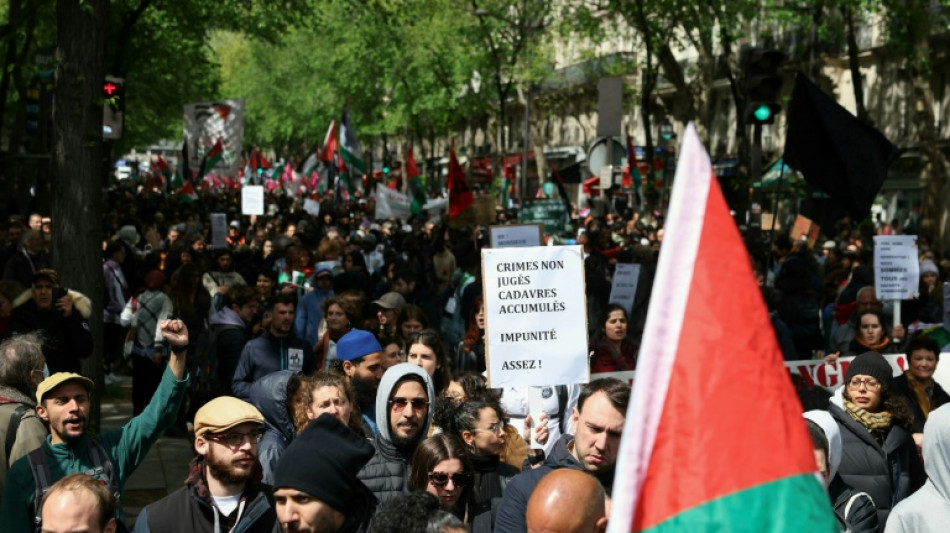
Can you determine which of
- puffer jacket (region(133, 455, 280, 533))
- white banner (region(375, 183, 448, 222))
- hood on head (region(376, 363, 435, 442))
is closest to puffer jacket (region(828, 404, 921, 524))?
hood on head (region(376, 363, 435, 442))

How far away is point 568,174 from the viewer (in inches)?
1225

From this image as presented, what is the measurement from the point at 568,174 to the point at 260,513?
26.7m

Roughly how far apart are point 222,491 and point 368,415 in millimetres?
2688

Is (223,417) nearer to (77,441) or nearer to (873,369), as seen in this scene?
(77,441)

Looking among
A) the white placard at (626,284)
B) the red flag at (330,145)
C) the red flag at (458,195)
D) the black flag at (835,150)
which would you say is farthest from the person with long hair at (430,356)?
the red flag at (330,145)

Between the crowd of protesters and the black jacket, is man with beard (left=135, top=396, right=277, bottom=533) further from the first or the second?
the black jacket

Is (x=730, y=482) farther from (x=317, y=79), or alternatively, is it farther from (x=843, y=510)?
(x=317, y=79)

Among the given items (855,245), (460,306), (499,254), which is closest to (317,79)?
(855,245)

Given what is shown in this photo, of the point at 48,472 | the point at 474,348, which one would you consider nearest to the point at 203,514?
the point at 48,472

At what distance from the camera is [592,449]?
16.3ft

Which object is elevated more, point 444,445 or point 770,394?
point 770,394

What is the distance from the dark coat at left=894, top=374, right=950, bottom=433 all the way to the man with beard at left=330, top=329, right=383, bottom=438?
2.94 meters

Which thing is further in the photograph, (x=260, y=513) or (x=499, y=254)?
(x=499, y=254)

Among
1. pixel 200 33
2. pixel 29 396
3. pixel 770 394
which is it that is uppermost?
pixel 200 33
